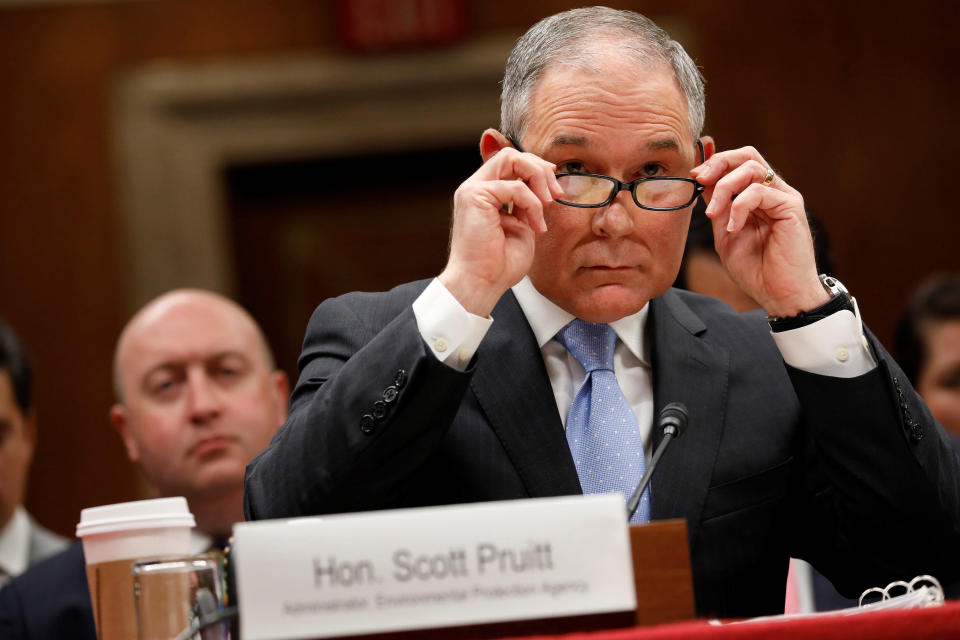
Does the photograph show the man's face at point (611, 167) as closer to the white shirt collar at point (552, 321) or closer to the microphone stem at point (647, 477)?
the white shirt collar at point (552, 321)

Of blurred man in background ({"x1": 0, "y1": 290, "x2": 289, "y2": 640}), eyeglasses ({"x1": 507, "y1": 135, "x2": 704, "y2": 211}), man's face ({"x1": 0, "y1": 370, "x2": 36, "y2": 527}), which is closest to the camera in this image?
eyeglasses ({"x1": 507, "y1": 135, "x2": 704, "y2": 211})

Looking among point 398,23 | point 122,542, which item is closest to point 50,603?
point 122,542

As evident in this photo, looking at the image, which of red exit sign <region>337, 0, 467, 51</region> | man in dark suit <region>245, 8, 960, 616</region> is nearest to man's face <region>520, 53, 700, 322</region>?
man in dark suit <region>245, 8, 960, 616</region>

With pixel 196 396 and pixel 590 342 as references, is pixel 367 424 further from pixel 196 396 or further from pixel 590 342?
pixel 196 396

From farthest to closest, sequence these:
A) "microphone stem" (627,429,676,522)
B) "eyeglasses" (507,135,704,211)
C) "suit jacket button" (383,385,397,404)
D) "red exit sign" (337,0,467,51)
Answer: "red exit sign" (337,0,467,51) < "eyeglasses" (507,135,704,211) < "suit jacket button" (383,385,397,404) < "microphone stem" (627,429,676,522)

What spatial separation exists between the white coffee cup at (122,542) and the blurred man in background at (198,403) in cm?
143

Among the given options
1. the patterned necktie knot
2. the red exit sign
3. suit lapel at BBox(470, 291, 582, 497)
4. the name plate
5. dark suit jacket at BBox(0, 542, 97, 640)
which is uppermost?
the red exit sign

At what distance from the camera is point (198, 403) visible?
3373 mm

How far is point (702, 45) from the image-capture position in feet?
18.6

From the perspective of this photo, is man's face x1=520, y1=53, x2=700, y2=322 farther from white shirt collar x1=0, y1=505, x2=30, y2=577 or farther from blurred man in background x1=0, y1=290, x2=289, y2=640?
white shirt collar x1=0, y1=505, x2=30, y2=577

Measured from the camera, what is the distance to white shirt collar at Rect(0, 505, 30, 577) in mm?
3891

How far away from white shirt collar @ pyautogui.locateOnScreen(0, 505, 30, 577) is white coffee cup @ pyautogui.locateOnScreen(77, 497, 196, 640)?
2.27 metres

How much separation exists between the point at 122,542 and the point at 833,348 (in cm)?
99

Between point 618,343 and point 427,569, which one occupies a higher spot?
point 618,343
